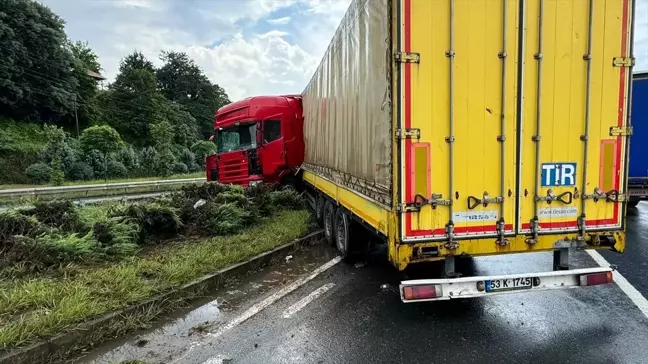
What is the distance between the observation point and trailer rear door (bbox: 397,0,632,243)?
3.78 meters

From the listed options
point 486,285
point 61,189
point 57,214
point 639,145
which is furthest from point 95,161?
point 486,285

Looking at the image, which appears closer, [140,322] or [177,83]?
[140,322]

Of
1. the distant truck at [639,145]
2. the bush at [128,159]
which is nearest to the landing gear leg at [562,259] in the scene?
the distant truck at [639,145]

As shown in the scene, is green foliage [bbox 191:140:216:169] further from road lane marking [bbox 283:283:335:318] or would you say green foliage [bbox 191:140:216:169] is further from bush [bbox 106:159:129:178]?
road lane marking [bbox 283:283:335:318]

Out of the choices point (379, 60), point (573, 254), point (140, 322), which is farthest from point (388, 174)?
point (573, 254)

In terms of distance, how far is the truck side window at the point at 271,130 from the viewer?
11908mm

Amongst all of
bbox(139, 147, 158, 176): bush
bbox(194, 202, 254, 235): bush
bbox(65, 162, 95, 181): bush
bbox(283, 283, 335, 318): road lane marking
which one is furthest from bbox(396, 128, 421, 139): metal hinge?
bbox(139, 147, 158, 176): bush

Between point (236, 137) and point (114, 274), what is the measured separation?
8037 millimetres

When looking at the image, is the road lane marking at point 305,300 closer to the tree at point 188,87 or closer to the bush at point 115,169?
the bush at point 115,169

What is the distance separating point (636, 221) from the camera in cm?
938

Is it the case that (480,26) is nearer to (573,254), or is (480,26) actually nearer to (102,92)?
(573,254)

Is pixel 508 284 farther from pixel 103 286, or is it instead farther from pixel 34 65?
pixel 34 65

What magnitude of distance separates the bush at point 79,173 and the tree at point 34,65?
12.3 m

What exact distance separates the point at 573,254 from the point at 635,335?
3.18 meters
